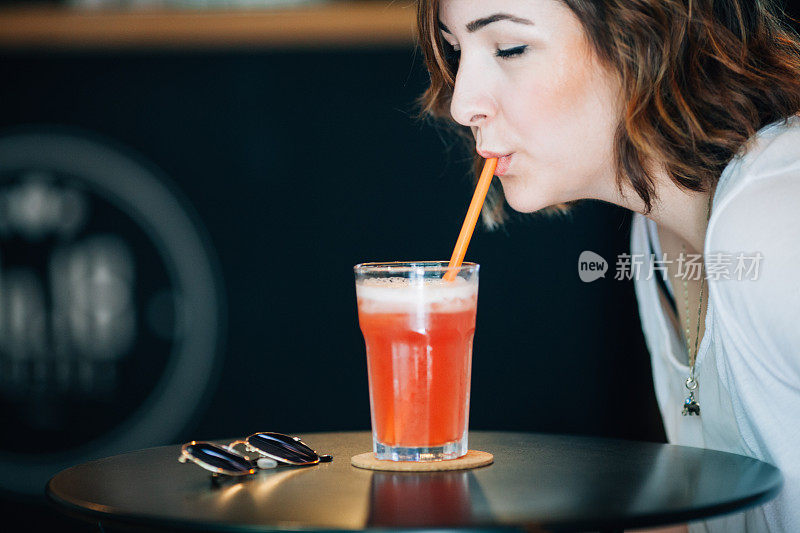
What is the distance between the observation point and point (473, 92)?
4.37 ft

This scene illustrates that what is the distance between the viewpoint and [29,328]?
9.39ft

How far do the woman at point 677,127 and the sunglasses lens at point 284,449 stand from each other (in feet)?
1.69

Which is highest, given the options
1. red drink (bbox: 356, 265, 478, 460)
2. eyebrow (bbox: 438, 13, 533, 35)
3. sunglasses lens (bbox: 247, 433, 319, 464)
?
eyebrow (bbox: 438, 13, 533, 35)

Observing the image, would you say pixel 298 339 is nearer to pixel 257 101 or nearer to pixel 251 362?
pixel 251 362

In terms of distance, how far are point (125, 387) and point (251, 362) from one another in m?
0.41

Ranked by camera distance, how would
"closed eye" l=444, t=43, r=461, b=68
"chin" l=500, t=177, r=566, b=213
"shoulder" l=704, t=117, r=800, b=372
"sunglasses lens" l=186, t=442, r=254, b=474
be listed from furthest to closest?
"closed eye" l=444, t=43, r=461, b=68, "chin" l=500, t=177, r=566, b=213, "shoulder" l=704, t=117, r=800, b=372, "sunglasses lens" l=186, t=442, r=254, b=474

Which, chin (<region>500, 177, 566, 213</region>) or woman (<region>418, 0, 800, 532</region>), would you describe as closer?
woman (<region>418, 0, 800, 532</region>)

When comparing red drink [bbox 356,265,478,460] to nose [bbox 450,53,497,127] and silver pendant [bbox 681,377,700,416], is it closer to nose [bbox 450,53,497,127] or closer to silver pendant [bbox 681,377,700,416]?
nose [bbox 450,53,497,127]

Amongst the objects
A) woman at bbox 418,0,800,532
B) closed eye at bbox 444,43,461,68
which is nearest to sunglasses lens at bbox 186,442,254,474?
woman at bbox 418,0,800,532

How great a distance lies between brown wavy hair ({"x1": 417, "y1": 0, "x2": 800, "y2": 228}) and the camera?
4.34 feet

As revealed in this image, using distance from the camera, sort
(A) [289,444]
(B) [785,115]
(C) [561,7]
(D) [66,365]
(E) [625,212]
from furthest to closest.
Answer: (D) [66,365], (E) [625,212], (B) [785,115], (C) [561,7], (A) [289,444]

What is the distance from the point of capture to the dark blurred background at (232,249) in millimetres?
2850

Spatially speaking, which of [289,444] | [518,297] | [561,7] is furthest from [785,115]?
[518,297]

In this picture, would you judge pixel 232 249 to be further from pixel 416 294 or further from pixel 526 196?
pixel 416 294
